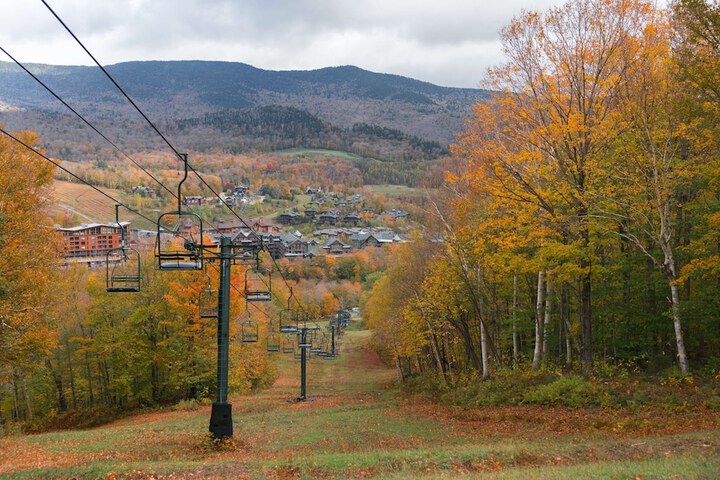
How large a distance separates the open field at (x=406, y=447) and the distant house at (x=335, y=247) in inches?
4362

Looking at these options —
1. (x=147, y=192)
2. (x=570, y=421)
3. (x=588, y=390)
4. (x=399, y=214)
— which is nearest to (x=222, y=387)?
(x=570, y=421)

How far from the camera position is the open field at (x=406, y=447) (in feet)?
38.4

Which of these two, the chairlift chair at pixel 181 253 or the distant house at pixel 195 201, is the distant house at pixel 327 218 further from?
the chairlift chair at pixel 181 253

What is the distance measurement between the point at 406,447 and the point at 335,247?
12654cm

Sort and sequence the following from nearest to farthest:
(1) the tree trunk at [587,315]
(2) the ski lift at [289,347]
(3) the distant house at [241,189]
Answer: (1) the tree trunk at [587,315] < (2) the ski lift at [289,347] < (3) the distant house at [241,189]

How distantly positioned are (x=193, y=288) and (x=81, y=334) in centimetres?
1167

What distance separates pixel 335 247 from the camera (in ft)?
469

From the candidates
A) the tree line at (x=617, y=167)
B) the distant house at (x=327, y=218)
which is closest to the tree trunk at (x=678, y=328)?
the tree line at (x=617, y=167)

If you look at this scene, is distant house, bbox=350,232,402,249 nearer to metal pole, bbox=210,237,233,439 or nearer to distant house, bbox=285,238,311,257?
distant house, bbox=285,238,311,257

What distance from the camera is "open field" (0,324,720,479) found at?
11.7m

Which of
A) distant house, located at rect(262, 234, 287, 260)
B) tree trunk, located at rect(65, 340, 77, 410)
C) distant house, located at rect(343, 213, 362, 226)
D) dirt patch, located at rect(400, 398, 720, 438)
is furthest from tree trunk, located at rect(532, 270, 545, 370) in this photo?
distant house, located at rect(343, 213, 362, 226)

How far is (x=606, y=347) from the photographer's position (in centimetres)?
2670

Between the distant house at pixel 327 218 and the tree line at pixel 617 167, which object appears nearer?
the tree line at pixel 617 167

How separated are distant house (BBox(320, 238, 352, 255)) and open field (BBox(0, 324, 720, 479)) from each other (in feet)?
364
